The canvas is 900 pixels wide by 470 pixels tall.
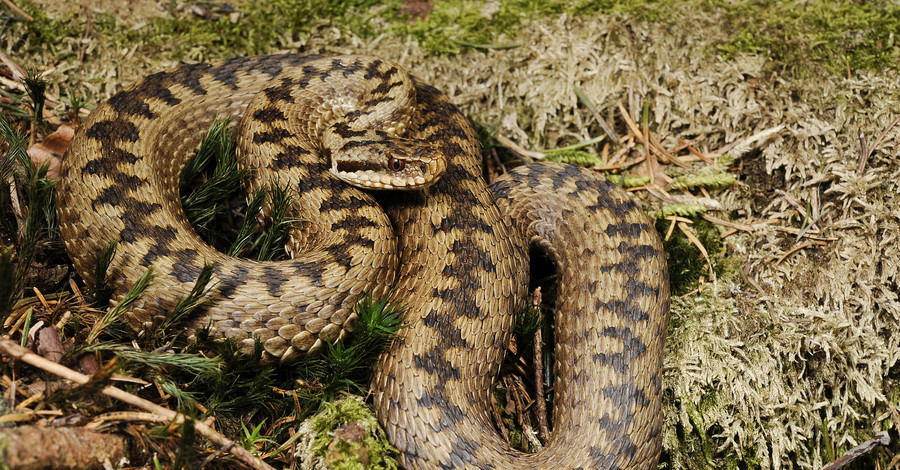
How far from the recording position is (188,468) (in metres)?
3.28

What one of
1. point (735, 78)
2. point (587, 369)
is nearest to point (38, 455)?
point (587, 369)

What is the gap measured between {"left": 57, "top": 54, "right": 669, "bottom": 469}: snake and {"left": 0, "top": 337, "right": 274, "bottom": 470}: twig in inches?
30.8

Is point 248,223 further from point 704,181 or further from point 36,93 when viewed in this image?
point 704,181

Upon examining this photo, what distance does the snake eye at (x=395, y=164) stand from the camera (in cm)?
477

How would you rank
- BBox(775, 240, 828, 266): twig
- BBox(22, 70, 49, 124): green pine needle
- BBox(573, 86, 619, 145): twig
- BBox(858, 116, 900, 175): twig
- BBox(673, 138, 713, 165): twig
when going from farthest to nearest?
BBox(573, 86, 619, 145): twig
BBox(673, 138, 713, 165): twig
BBox(858, 116, 900, 175): twig
BBox(775, 240, 828, 266): twig
BBox(22, 70, 49, 124): green pine needle

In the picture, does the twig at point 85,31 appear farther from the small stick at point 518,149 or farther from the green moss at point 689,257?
the green moss at point 689,257

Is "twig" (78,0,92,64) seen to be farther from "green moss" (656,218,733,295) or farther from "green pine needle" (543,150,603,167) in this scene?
"green moss" (656,218,733,295)

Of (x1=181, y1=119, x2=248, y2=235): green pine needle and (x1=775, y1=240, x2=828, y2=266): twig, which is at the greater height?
(x1=181, y1=119, x2=248, y2=235): green pine needle

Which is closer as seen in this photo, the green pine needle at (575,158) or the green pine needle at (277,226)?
the green pine needle at (277,226)

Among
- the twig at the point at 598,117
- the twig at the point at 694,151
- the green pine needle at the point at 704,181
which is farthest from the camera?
the twig at the point at 598,117

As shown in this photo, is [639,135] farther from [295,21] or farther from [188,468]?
[188,468]

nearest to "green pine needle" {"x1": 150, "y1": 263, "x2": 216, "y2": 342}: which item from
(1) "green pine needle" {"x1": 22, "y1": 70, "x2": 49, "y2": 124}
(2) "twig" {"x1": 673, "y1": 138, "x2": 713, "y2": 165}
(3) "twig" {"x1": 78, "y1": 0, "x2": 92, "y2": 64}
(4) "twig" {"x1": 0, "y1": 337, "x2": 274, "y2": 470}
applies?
(4) "twig" {"x1": 0, "y1": 337, "x2": 274, "y2": 470}

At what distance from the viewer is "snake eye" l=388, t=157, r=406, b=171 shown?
15.7 ft

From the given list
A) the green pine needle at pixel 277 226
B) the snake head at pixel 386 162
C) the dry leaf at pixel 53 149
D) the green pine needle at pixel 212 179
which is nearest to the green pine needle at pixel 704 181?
the snake head at pixel 386 162
